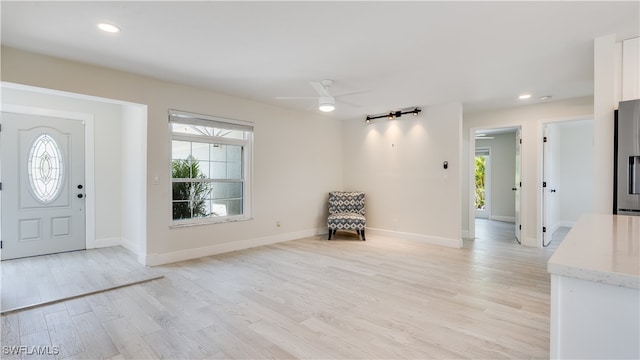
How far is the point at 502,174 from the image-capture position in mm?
8500

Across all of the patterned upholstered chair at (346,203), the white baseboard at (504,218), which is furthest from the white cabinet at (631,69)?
the white baseboard at (504,218)

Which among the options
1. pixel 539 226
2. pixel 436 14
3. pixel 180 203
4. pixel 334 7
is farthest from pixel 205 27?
pixel 539 226

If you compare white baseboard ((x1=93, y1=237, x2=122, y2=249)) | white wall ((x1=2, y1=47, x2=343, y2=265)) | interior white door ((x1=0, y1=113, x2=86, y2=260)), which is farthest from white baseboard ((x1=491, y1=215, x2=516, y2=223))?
interior white door ((x1=0, y1=113, x2=86, y2=260))

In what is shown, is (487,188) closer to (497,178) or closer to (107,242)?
(497,178)

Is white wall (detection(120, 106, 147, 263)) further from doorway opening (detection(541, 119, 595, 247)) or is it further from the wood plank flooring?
doorway opening (detection(541, 119, 595, 247))

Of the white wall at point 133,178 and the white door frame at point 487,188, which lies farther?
the white door frame at point 487,188

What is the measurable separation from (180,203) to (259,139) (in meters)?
1.68

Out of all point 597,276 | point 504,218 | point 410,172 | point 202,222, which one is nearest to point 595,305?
point 597,276

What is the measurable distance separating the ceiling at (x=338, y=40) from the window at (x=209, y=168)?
69 centimetres

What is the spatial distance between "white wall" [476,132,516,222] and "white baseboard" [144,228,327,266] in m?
5.65

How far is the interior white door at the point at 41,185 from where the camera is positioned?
435 centimetres

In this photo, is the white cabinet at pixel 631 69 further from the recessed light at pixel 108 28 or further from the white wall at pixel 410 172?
the recessed light at pixel 108 28

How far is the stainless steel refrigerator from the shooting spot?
258 cm

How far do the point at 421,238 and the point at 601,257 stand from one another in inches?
192
